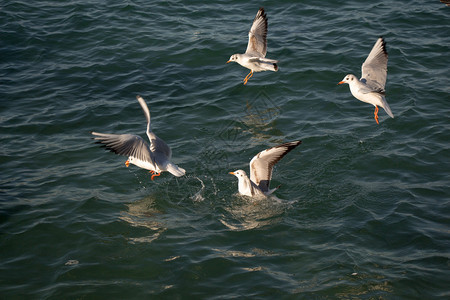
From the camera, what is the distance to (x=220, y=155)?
406 inches

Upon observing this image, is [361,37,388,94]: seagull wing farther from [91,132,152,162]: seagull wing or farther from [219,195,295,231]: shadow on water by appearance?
[91,132,152,162]: seagull wing

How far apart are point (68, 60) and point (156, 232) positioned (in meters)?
7.91

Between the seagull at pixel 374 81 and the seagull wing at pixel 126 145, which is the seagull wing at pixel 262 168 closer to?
the seagull wing at pixel 126 145

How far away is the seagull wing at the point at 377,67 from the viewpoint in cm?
1039

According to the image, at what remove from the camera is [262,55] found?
1222 cm

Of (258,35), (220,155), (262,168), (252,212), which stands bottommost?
(252,212)

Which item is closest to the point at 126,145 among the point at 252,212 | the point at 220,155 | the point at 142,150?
the point at 142,150

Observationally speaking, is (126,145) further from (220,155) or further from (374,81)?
(374,81)

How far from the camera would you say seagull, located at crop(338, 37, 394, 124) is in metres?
9.96

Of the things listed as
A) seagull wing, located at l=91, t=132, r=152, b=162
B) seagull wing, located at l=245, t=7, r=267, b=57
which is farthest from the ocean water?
seagull wing, located at l=245, t=7, r=267, b=57

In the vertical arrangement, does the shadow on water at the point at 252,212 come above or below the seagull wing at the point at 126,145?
below

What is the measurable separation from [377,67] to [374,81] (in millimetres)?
377

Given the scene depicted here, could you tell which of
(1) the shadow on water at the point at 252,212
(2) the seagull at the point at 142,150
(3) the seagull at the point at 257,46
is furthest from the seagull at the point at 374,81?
(2) the seagull at the point at 142,150

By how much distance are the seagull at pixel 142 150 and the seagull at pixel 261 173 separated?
41.7 inches
